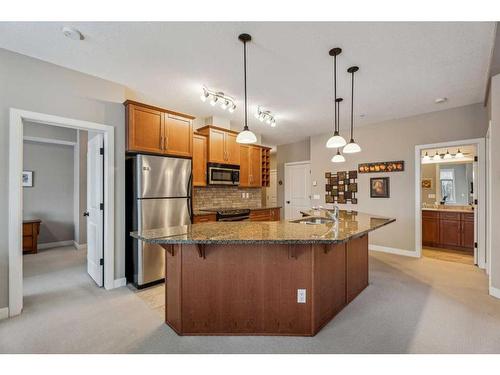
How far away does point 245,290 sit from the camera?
2.11 meters

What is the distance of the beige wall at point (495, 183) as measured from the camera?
9.23ft

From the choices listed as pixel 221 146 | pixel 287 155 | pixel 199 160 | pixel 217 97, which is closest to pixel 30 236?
pixel 199 160

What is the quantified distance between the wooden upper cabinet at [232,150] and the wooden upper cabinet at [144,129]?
63.3 inches

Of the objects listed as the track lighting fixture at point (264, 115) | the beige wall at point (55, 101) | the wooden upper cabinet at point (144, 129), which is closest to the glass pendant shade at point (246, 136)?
the wooden upper cabinet at point (144, 129)

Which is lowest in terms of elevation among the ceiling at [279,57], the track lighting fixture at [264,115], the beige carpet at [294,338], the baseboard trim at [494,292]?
the beige carpet at [294,338]

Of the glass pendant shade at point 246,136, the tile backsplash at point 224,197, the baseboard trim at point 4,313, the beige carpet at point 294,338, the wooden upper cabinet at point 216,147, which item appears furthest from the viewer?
the tile backsplash at point 224,197

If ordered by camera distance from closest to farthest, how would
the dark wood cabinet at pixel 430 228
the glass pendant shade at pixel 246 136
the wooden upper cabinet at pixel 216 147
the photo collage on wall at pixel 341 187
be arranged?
the glass pendant shade at pixel 246 136, the wooden upper cabinet at pixel 216 147, the dark wood cabinet at pixel 430 228, the photo collage on wall at pixel 341 187

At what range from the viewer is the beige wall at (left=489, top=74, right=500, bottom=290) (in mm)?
2813

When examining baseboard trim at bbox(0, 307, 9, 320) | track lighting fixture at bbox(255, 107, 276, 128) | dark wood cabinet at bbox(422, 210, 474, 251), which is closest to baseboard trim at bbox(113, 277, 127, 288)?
baseboard trim at bbox(0, 307, 9, 320)

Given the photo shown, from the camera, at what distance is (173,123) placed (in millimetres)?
3578

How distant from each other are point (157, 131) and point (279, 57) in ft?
6.10

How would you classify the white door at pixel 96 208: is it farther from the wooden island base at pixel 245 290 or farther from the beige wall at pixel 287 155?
the beige wall at pixel 287 155

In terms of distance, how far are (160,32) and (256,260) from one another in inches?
84.5
